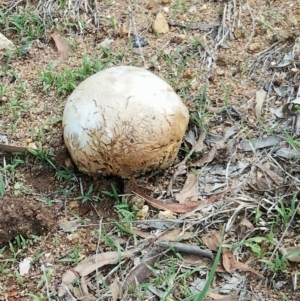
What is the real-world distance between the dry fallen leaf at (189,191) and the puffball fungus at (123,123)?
5.3 inches

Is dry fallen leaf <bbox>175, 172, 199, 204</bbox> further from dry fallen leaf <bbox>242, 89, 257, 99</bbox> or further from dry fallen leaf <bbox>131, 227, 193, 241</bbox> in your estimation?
dry fallen leaf <bbox>242, 89, 257, 99</bbox>

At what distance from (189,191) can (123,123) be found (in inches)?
16.1

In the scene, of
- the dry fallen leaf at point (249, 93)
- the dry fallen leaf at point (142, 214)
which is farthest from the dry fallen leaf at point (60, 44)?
the dry fallen leaf at point (142, 214)

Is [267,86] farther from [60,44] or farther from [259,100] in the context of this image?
[60,44]

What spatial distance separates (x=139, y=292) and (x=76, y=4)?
171 centimetres

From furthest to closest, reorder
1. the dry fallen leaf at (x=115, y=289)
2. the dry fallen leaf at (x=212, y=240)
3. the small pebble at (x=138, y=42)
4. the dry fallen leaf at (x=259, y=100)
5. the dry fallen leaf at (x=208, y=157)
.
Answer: the small pebble at (x=138, y=42)
the dry fallen leaf at (x=259, y=100)
the dry fallen leaf at (x=208, y=157)
the dry fallen leaf at (x=212, y=240)
the dry fallen leaf at (x=115, y=289)

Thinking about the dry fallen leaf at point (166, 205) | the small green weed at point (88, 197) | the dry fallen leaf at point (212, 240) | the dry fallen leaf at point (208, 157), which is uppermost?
the dry fallen leaf at point (208, 157)

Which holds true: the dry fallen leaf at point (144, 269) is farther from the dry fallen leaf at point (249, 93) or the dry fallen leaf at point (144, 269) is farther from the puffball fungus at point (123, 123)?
the dry fallen leaf at point (249, 93)

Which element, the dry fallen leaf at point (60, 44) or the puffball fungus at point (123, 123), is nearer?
the puffball fungus at point (123, 123)

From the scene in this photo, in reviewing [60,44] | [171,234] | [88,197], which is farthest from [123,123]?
[60,44]

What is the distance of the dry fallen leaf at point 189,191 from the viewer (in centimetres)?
260

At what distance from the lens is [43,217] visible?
2.49m

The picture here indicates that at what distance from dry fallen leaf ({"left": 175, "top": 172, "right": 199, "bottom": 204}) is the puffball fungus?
13 centimetres

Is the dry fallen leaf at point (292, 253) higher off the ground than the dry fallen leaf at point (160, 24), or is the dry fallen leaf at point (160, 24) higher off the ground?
the dry fallen leaf at point (160, 24)
